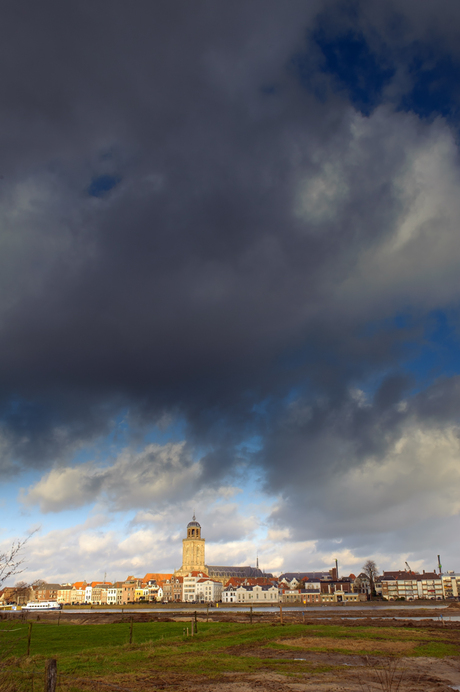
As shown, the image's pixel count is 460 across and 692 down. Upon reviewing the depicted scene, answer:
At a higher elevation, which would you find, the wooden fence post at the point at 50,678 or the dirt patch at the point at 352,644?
the wooden fence post at the point at 50,678

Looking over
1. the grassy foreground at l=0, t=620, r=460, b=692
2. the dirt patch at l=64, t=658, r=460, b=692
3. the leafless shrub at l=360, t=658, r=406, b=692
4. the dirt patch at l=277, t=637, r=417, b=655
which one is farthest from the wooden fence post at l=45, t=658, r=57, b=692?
the dirt patch at l=277, t=637, r=417, b=655

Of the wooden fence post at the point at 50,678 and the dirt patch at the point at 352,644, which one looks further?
the dirt patch at the point at 352,644

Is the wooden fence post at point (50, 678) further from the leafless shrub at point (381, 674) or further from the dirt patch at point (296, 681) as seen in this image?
the leafless shrub at point (381, 674)

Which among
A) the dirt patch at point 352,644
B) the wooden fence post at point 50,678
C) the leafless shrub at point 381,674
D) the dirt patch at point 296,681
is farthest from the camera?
the dirt patch at point 352,644

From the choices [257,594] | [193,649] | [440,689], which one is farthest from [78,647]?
[257,594]

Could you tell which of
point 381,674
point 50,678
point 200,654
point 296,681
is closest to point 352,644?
point 200,654

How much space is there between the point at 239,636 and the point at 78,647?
1333 centimetres

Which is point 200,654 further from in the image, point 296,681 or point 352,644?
point 352,644

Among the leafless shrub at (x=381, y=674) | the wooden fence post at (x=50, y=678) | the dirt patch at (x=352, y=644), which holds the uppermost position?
the wooden fence post at (x=50, y=678)

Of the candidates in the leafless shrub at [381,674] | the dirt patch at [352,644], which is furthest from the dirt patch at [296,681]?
the dirt patch at [352,644]

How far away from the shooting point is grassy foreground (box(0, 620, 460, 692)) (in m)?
20.5

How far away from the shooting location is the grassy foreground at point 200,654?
67.3 feet

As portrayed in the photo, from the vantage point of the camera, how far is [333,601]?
193 m

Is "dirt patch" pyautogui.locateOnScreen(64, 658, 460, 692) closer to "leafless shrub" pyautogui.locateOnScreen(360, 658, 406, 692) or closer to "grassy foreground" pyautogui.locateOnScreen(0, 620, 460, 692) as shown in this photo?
"leafless shrub" pyautogui.locateOnScreen(360, 658, 406, 692)
